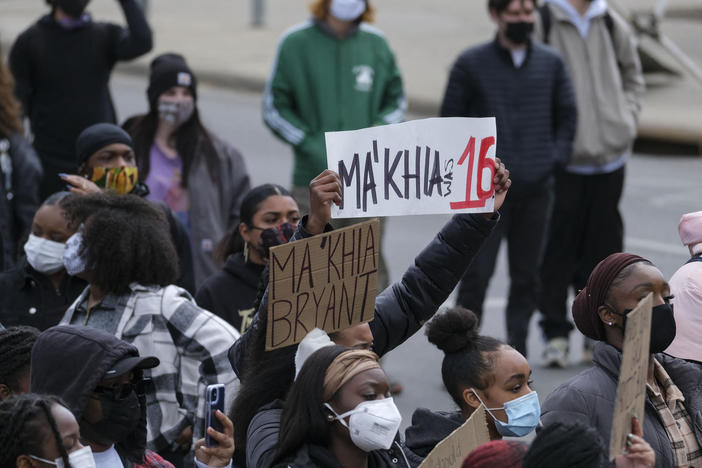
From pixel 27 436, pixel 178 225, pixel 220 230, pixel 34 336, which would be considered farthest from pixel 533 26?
pixel 27 436

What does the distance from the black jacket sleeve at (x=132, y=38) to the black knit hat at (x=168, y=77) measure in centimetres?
77

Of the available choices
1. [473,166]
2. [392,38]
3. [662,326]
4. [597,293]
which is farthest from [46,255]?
[392,38]

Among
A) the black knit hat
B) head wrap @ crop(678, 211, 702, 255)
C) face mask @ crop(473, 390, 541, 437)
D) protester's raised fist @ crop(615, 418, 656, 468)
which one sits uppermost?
the black knit hat

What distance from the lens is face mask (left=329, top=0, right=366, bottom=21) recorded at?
8.13 metres

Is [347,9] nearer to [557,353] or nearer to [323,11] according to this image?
[323,11]

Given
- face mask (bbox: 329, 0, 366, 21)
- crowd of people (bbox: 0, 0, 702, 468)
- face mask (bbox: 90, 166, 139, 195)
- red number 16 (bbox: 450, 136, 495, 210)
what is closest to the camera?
crowd of people (bbox: 0, 0, 702, 468)

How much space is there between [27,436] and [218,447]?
0.64 metres

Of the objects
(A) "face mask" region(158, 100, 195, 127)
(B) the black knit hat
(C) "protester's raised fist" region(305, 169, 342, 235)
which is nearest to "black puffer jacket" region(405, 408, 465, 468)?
(C) "protester's raised fist" region(305, 169, 342, 235)

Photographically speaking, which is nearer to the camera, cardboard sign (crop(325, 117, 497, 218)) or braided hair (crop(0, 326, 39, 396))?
braided hair (crop(0, 326, 39, 396))

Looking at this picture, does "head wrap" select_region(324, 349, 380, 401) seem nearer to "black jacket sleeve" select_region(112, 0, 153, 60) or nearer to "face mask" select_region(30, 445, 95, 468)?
"face mask" select_region(30, 445, 95, 468)

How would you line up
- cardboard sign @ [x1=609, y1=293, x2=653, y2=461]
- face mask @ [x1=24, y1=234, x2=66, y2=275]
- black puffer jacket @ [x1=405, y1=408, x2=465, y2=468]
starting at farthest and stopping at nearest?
Result: face mask @ [x1=24, y1=234, x2=66, y2=275]
black puffer jacket @ [x1=405, y1=408, x2=465, y2=468]
cardboard sign @ [x1=609, y1=293, x2=653, y2=461]

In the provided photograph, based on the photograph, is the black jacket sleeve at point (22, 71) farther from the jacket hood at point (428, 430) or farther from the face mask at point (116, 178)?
the jacket hood at point (428, 430)

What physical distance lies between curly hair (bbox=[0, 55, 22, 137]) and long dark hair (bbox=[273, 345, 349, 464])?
4.02m

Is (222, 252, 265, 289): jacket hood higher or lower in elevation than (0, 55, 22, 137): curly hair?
lower
